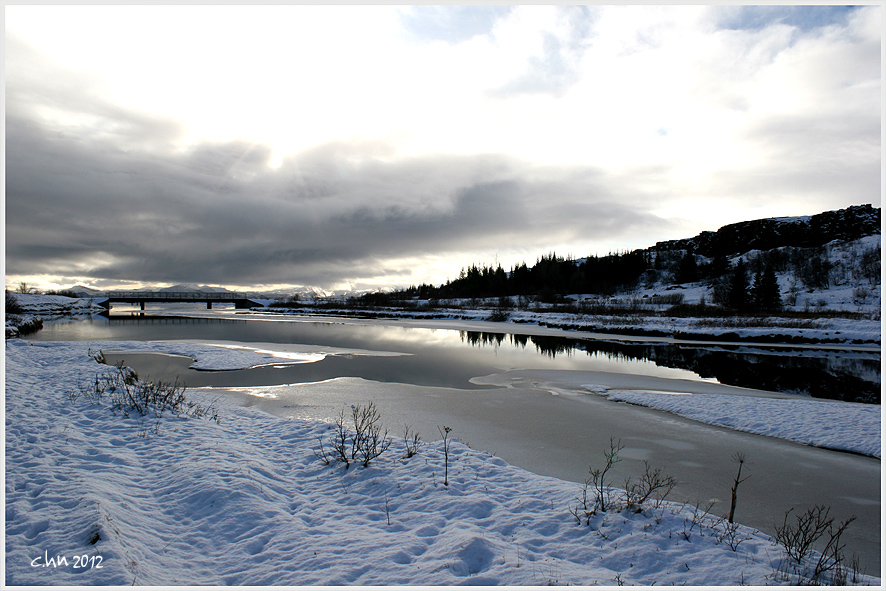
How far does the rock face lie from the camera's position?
10750 centimetres

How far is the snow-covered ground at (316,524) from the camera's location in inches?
170

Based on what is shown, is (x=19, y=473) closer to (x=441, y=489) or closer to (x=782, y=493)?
(x=441, y=489)

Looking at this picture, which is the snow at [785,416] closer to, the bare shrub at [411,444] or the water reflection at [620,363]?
the water reflection at [620,363]

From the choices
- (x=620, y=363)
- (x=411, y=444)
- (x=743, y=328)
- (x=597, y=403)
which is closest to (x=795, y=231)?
(x=743, y=328)

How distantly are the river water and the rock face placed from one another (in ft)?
362

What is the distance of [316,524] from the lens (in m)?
5.47

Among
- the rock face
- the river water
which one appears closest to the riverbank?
the river water

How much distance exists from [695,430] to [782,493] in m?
3.35

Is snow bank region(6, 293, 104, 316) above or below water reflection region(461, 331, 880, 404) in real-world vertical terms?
above

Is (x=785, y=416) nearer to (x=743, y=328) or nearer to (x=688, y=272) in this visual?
(x=743, y=328)

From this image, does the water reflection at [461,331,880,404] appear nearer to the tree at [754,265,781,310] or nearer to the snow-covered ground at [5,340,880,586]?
the snow-covered ground at [5,340,880,586]

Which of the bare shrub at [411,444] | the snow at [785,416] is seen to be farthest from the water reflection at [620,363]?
the bare shrub at [411,444]

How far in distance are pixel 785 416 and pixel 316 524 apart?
38.7 ft

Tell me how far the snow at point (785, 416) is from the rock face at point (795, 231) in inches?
4839
